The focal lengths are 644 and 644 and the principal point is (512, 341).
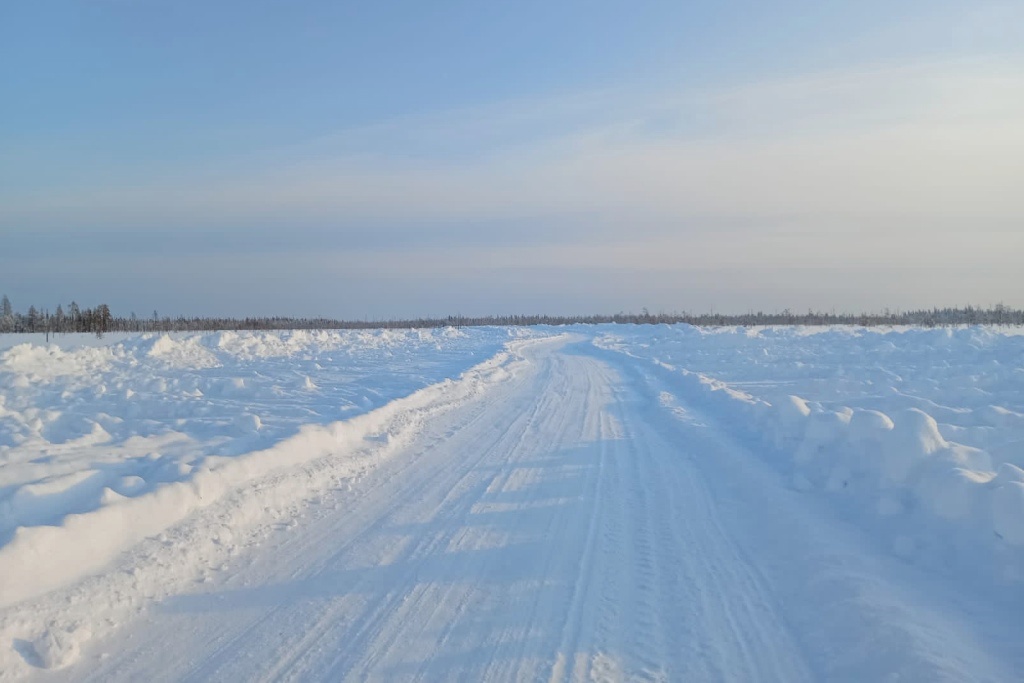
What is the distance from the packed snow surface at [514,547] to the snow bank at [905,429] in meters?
0.04

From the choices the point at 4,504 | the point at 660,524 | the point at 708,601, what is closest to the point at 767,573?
the point at 708,601

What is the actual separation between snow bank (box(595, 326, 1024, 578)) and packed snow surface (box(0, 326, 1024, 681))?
0.13 ft

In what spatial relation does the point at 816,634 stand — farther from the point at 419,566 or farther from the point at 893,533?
the point at 419,566

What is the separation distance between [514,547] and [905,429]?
461 cm

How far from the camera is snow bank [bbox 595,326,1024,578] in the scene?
5.50 m

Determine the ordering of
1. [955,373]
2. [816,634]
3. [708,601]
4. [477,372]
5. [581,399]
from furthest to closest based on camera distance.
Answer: [477,372], [955,373], [581,399], [708,601], [816,634]

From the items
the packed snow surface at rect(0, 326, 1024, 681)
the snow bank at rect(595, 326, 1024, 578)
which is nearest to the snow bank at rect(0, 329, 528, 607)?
the packed snow surface at rect(0, 326, 1024, 681)

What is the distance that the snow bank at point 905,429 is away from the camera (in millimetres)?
5500

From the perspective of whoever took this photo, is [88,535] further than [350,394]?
No

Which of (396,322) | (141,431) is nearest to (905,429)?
(141,431)

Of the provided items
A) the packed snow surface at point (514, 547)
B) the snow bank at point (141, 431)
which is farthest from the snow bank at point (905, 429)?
the snow bank at point (141, 431)

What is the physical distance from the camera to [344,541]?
575 centimetres

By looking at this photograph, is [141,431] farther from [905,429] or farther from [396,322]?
[396,322]

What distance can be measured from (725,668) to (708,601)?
0.85 meters
